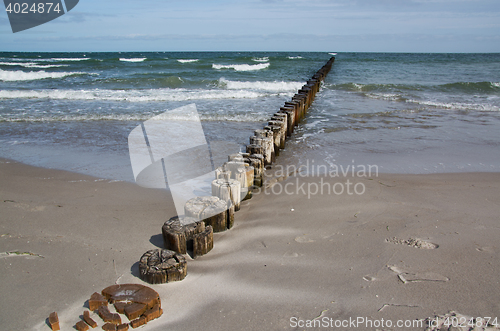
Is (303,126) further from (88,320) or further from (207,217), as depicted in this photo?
(88,320)

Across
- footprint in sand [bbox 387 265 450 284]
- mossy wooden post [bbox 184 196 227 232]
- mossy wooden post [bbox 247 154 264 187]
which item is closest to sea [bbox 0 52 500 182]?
mossy wooden post [bbox 247 154 264 187]

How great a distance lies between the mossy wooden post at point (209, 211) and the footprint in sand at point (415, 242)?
1.46m

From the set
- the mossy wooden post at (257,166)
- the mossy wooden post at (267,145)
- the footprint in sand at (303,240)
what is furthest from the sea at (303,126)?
the footprint in sand at (303,240)

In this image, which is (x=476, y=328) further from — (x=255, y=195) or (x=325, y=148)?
(x=325, y=148)

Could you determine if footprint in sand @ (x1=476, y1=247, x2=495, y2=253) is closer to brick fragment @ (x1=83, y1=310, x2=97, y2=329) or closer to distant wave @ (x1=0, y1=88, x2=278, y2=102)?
brick fragment @ (x1=83, y1=310, x2=97, y2=329)

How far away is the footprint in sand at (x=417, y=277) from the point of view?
7.79ft

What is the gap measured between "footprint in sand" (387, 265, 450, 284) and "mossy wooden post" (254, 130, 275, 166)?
2.77 meters

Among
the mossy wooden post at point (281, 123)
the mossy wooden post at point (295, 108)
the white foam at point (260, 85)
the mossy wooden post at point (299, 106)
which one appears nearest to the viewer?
the mossy wooden post at point (281, 123)

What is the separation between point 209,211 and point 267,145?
7.05 feet

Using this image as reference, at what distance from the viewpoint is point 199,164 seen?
5414 millimetres

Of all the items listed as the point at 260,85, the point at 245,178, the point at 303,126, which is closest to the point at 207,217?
the point at 245,178

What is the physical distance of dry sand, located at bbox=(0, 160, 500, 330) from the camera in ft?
6.97

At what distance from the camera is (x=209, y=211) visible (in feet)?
10.1
